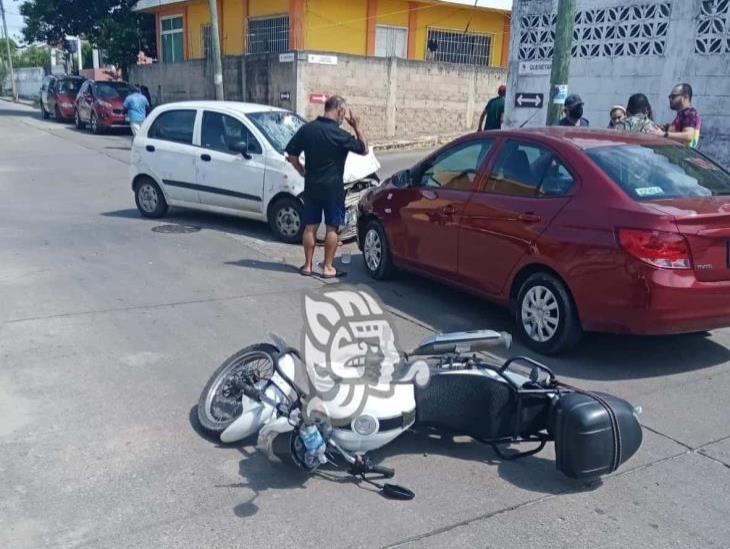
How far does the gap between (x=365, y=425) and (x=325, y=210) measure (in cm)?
421

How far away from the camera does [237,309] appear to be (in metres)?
6.71

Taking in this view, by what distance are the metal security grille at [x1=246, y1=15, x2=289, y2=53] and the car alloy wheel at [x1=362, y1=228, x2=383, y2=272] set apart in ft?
56.1

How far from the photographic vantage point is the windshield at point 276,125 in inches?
385

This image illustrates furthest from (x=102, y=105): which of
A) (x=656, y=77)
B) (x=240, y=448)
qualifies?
(x=240, y=448)

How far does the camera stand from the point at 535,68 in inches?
503

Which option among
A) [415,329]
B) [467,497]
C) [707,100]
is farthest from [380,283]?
[707,100]

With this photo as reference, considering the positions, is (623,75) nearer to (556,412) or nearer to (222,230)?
(222,230)

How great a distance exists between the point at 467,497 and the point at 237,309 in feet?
11.4

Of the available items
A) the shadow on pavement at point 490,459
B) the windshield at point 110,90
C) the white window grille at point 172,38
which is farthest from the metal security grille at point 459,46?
the shadow on pavement at point 490,459

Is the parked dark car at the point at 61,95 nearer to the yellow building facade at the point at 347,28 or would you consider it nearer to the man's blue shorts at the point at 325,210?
the yellow building facade at the point at 347,28

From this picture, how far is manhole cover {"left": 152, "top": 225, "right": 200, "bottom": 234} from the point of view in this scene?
1014cm

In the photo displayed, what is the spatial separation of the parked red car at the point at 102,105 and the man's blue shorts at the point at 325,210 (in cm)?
1853

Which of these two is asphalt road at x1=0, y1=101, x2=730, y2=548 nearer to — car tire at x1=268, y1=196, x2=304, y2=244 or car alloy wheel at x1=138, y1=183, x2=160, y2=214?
car tire at x1=268, y1=196, x2=304, y2=244

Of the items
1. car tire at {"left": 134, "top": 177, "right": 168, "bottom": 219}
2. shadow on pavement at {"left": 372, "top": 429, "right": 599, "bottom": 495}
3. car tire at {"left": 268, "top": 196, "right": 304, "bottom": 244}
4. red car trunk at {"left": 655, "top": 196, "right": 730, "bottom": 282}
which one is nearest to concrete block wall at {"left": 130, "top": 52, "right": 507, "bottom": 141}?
car tire at {"left": 134, "top": 177, "right": 168, "bottom": 219}
